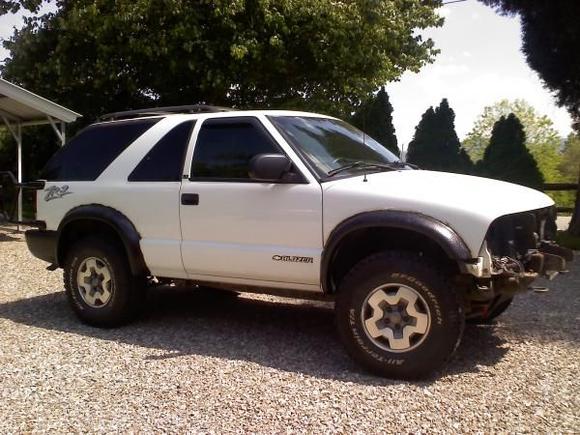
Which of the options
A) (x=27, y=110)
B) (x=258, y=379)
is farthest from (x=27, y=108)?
(x=258, y=379)

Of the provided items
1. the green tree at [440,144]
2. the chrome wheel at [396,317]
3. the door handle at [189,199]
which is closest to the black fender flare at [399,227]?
the chrome wheel at [396,317]

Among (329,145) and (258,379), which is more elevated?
(329,145)

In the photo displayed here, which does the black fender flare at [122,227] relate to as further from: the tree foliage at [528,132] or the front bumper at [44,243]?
the tree foliage at [528,132]

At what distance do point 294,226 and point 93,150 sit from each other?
8.06 feet

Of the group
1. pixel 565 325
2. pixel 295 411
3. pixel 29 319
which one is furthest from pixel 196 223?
pixel 565 325

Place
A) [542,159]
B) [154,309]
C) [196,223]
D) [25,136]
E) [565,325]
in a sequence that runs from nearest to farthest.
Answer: [196,223] < [565,325] < [154,309] < [25,136] < [542,159]

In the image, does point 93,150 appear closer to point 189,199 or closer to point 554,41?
point 189,199

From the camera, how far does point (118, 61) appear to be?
49.4 ft

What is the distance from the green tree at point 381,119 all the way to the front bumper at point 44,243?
43.1 feet

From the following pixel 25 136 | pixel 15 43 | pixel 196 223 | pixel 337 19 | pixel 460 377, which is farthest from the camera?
pixel 25 136

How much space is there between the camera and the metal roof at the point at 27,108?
11336 mm

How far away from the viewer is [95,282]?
5.43 m

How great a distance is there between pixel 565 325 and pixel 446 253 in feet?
8.64

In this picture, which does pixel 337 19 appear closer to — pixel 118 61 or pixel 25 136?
pixel 118 61
